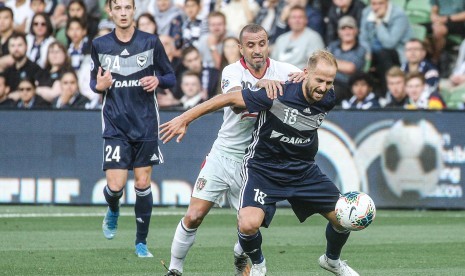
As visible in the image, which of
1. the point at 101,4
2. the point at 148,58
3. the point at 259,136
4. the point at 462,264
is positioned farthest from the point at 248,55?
the point at 101,4

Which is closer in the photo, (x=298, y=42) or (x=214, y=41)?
(x=298, y=42)

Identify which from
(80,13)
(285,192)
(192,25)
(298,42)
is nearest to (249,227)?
(285,192)

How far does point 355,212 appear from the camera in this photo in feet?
25.6

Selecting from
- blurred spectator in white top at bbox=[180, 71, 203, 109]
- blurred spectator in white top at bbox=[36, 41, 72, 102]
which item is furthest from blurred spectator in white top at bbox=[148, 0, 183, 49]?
blurred spectator in white top at bbox=[36, 41, 72, 102]

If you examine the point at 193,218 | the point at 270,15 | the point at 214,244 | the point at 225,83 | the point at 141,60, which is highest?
the point at 225,83

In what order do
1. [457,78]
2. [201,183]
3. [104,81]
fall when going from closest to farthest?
[201,183] < [104,81] < [457,78]

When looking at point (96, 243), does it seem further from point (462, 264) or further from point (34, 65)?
point (34, 65)

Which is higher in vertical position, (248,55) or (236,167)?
(248,55)

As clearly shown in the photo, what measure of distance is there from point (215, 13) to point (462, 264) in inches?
354

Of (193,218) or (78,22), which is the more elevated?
(193,218)

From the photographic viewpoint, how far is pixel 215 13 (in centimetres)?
1748

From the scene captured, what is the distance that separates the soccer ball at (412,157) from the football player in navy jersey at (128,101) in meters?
5.53

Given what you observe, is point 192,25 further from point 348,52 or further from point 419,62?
point 419,62

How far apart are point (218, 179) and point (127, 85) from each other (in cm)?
233
